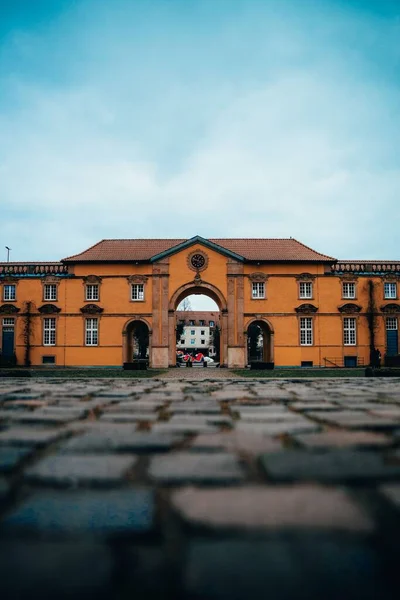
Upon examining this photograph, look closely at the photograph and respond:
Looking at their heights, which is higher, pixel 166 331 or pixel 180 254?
pixel 180 254

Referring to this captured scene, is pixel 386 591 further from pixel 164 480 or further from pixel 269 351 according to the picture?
pixel 269 351

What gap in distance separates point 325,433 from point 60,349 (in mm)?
32188

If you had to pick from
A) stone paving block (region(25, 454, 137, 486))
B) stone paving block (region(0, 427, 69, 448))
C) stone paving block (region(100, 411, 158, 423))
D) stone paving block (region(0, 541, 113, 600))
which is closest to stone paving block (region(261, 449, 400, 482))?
stone paving block (region(25, 454, 137, 486))

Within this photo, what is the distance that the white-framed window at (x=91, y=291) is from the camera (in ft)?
113

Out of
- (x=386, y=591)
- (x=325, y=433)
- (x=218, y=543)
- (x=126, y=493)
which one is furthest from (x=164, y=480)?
(x=325, y=433)

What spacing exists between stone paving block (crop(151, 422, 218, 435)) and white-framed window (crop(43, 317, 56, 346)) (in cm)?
3159

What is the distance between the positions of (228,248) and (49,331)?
1596cm

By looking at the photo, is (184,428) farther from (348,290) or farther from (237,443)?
(348,290)

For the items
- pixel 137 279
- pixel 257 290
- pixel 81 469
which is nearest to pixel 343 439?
pixel 81 469

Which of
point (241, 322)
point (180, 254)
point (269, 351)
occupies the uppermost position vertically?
point (180, 254)

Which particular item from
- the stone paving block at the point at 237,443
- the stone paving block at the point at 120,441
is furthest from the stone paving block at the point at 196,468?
the stone paving block at the point at 120,441

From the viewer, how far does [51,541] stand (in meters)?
1.91

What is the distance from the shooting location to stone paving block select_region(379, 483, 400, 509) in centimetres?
239

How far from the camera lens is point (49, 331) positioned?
3447 cm
